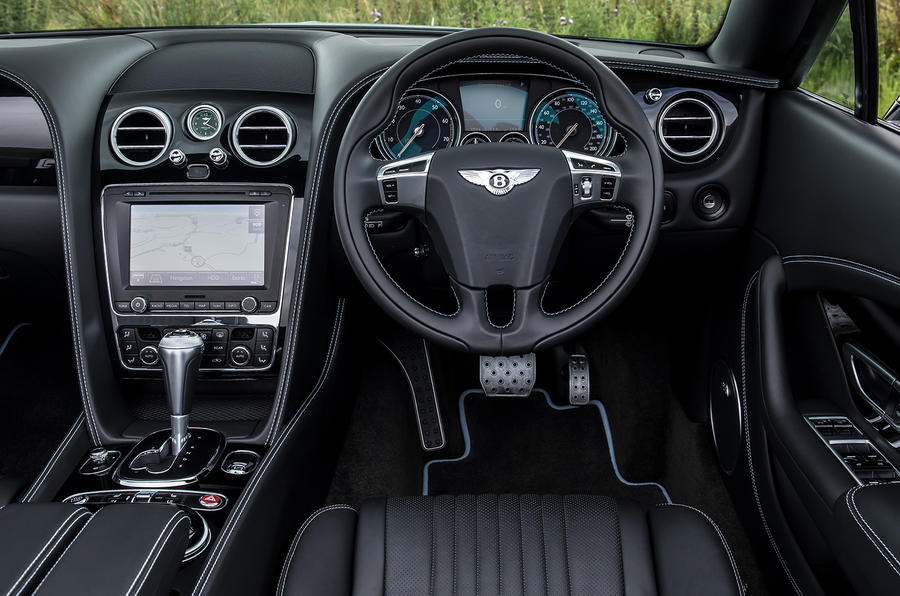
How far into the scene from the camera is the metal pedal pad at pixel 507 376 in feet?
5.83

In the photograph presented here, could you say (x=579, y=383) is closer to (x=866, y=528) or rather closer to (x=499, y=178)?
(x=499, y=178)

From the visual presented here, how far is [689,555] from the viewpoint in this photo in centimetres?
119

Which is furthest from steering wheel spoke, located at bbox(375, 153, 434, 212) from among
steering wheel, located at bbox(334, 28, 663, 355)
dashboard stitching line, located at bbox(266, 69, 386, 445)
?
dashboard stitching line, located at bbox(266, 69, 386, 445)

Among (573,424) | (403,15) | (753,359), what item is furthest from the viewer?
(573,424)

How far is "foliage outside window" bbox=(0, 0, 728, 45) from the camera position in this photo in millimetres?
1892

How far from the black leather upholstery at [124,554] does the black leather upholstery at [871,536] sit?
94cm

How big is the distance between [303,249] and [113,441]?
1.74 ft

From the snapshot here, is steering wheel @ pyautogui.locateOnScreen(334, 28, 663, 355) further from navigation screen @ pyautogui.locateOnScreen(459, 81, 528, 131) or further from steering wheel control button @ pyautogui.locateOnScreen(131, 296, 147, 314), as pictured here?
steering wheel control button @ pyautogui.locateOnScreen(131, 296, 147, 314)

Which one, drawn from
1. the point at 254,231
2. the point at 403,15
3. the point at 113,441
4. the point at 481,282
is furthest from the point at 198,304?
the point at 403,15

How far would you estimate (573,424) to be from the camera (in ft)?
7.38

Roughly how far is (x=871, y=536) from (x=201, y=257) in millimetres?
1273

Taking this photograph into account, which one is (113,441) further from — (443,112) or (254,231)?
(443,112)

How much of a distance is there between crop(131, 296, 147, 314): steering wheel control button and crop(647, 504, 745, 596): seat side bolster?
107 centimetres

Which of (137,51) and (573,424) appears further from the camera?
(573,424)
